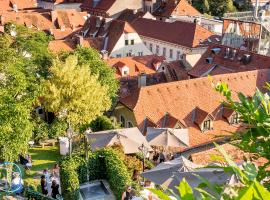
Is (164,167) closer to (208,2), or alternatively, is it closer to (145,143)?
(145,143)

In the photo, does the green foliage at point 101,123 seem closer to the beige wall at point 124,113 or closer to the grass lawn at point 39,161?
the beige wall at point 124,113

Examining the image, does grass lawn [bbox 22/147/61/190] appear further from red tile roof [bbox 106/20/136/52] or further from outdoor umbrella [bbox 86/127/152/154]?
red tile roof [bbox 106/20/136/52]

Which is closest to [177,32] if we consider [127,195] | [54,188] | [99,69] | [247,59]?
[247,59]

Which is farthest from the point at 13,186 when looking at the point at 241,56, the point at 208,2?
the point at 208,2

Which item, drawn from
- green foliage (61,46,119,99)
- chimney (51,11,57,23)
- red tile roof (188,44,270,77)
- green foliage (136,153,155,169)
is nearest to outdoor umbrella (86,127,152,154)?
green foliage (136,153,155,169)

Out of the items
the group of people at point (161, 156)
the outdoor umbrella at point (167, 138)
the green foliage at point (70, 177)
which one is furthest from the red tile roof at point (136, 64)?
the green foliage at point (70, 177)

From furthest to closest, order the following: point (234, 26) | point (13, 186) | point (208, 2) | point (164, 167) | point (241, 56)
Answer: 1. point (208, 2)
2. point (234, 26)
3. point (241, 56)
4. point (13, 186)
5. point (164, 167)

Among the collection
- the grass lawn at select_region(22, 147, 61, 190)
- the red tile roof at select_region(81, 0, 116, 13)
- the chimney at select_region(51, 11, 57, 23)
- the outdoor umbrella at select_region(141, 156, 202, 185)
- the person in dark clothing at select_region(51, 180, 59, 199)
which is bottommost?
the grass lawn at select_region(22, 147, 61, 190)
